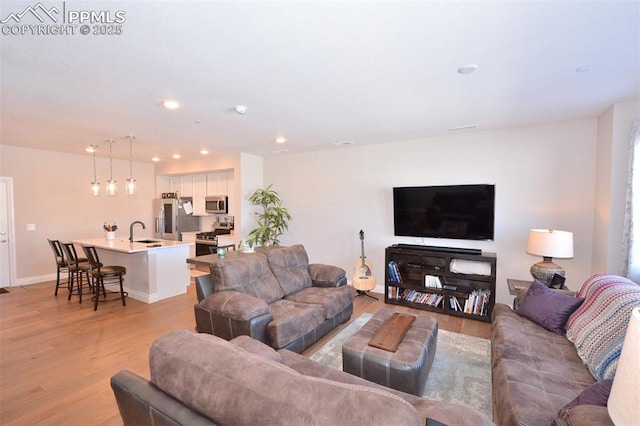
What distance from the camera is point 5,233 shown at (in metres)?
5.20

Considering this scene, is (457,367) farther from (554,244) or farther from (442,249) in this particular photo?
(442,249)

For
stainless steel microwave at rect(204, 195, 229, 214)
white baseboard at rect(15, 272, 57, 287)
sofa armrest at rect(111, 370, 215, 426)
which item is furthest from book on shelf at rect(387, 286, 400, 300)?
white baseboard at rect(15, 272, 57, 287)

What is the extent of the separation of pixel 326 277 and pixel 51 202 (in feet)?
18.9

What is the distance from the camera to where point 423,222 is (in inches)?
174

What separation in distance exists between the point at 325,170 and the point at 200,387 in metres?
4.76

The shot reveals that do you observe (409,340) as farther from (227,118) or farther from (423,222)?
(227,118)

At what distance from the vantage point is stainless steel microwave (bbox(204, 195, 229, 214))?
643 centimetres

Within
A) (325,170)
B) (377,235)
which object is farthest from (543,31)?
(325,170)

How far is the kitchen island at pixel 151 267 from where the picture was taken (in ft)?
14.9

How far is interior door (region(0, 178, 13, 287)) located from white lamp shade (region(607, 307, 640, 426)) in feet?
25.5

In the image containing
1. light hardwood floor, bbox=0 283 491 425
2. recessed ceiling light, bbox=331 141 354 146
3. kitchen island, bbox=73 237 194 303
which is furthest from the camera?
recessed ceiling light, bbox=331 141 354 146

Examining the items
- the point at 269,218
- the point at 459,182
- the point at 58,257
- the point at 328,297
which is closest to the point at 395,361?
the point at 328,297

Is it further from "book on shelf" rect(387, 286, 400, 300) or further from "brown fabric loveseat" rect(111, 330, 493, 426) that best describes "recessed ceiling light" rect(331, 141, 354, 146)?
"brown fabric loveseat" rect(111, 330, 493, 426)

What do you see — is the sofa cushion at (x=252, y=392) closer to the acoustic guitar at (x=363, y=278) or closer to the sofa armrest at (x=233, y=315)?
the sofa armrest at (x=233, y=315)
